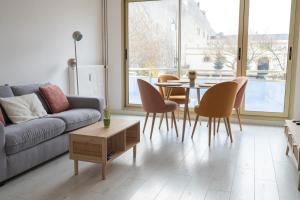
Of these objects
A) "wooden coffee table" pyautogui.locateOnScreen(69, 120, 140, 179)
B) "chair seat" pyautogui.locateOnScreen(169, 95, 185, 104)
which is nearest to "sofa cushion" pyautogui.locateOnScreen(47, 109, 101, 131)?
"wooden coffee table" pyautogui.locateOnScreen(69, 120, 140, 179)

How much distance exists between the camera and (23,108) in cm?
336

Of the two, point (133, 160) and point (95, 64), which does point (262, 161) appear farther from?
point (95, 64)

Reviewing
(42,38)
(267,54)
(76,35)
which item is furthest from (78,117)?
(267,54)

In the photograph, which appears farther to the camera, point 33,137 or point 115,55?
point 115,55

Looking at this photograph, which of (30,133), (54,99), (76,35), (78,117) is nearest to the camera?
(30,133)

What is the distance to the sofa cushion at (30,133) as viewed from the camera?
2.70 m

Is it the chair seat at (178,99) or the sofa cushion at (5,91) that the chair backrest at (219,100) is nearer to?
the chair seat at (178,99)

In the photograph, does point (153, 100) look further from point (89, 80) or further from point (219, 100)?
point (89, 80)

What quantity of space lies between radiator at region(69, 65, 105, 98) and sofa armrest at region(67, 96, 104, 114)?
794 mm

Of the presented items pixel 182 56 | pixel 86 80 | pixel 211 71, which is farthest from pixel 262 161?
pixel 86 80

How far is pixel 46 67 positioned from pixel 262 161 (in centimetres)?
313

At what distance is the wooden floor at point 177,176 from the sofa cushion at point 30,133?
0.98 ft

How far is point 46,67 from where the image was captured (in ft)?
14.6

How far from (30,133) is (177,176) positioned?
143 cm
